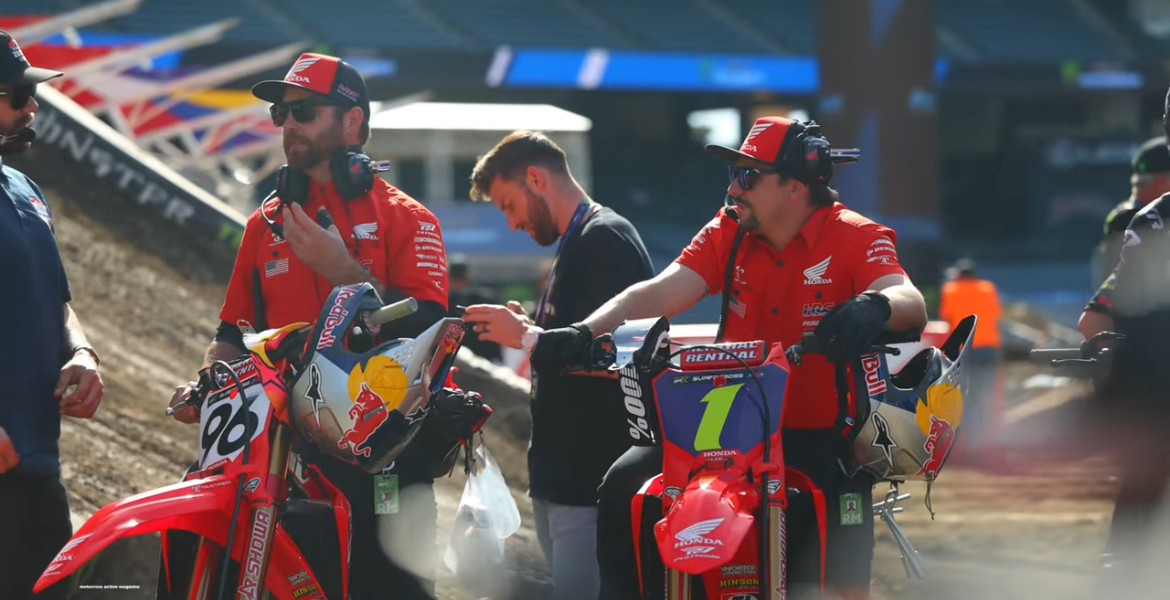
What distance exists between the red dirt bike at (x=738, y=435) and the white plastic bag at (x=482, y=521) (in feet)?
3.84

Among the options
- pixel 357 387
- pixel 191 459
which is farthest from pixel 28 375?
pixel 191 459

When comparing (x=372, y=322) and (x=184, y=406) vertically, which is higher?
(x=372, y=322)

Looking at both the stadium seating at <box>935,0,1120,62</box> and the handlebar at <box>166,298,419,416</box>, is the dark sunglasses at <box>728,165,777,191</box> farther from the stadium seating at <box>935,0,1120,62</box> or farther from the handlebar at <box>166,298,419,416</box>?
the stadium seating at <box>935,0,1120,62</box>

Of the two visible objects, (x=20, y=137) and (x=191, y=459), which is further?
(x=191, y=459)

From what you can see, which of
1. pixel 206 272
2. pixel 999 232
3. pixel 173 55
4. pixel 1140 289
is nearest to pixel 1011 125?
pixel 999 232

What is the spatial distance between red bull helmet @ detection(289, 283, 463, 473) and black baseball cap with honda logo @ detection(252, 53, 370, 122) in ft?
2.66

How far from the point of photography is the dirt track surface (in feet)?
22.2

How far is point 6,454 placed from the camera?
4199mm

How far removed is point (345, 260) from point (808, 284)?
1400mm

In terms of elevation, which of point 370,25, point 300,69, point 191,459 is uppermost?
point 370,25

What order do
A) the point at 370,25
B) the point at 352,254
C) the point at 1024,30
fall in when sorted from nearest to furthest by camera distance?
the point at 352,254 < the point at 370,25 < the point at 1024,30

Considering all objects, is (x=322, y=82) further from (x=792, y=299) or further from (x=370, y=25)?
(x=370, y=25)

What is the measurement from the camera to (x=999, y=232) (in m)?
35.2

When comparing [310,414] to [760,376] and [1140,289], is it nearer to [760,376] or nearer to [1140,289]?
[760,376]
